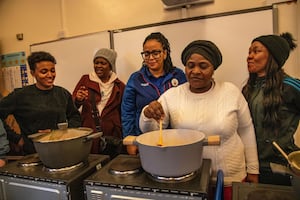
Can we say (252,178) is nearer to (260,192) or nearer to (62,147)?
(260,192)

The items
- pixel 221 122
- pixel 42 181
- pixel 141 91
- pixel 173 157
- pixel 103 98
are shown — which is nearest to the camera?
pixel 173 157

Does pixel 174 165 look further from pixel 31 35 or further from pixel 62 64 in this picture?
pixel 31 35

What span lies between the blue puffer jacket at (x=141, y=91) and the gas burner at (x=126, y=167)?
53 centimetres

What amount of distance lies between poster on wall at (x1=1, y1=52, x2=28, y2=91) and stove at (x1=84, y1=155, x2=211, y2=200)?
2.45 metres

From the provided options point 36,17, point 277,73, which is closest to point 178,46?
point 277,73

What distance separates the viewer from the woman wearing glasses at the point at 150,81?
1469 mm

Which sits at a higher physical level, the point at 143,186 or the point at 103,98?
the point at 103,98

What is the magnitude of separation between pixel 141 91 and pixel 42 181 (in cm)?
77

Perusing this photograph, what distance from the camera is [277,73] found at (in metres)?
1.26

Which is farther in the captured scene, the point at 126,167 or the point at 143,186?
the point at 126,167

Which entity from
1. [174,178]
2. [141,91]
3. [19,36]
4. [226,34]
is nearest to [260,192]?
[174,178]

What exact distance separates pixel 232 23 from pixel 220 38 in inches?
5.4

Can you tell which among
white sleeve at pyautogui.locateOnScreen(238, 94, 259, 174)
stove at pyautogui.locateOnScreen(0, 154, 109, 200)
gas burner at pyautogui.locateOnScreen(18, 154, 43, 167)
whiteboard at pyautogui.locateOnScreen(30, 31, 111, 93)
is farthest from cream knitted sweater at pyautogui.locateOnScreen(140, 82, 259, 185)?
whiteboard at pyautogui.locateOnScreen(30, 31, 111, 93)

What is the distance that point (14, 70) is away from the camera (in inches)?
115
